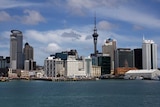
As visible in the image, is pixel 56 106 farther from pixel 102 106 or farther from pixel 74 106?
pixel 102 106

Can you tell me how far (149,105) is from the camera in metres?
64.4

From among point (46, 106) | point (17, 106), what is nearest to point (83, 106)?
point (46, 106)

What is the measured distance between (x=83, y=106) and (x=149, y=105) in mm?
11727

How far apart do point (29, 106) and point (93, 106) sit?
11.2m

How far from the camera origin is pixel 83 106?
207 ft

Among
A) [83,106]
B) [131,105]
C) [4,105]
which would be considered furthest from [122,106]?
[4,105]

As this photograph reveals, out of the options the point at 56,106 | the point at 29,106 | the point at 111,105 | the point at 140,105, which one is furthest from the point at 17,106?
the point at 140,105

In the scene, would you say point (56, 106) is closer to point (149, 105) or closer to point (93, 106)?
point (93, 106)

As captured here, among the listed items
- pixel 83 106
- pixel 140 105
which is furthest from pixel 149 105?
pixel 83 106

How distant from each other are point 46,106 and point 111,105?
457 inches

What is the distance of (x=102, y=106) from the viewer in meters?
63.8

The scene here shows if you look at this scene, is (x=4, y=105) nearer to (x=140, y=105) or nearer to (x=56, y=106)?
(x=56, y=106)

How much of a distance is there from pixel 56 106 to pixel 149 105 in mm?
16391

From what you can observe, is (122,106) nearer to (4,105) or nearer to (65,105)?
(65,105)
